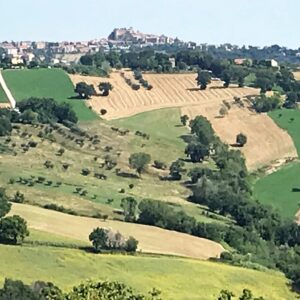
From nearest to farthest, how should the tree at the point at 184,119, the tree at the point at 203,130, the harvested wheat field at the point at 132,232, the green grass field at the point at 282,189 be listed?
1. the harvested wheat field at the point at 132,232
2. the green grass field at the point at 282,189
3. the tree at the point at 203,130
4. the tree at the point at 184,119

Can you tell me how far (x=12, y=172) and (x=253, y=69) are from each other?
9873 centimetres

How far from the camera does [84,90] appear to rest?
144375mm

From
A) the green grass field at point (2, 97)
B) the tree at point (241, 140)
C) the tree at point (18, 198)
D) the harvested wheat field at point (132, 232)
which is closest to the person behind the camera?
the harvested wheat field at point (132, 232)

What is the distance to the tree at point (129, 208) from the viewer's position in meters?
76.6

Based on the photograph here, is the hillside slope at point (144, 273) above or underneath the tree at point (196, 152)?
underneath

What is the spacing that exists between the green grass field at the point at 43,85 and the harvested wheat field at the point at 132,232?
63.3 meters

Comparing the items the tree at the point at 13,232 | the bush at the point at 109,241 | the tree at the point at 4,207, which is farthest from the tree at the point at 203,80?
the tree at the point at 13,232

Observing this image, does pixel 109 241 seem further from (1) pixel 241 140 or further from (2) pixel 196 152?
(1) pixel 241 140

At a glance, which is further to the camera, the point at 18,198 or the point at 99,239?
the point at 18,198

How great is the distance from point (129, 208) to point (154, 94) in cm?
7706

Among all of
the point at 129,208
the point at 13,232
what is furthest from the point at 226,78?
the point at 13,232

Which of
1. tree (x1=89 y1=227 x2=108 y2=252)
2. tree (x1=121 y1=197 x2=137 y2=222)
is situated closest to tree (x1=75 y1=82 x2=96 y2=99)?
tree (x1=121 y1=197 x2=137 y2=222)

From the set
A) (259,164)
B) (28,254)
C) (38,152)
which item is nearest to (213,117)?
(259,164)

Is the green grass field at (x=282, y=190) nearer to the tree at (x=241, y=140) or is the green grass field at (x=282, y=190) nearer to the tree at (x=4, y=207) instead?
the tree at (x=241, y=140)
